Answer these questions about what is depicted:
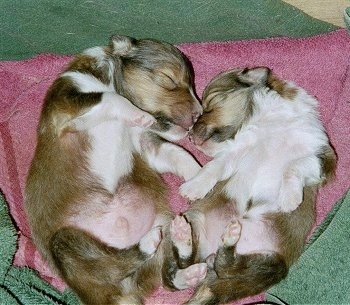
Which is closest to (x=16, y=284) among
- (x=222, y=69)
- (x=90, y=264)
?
(x=90, y=264)

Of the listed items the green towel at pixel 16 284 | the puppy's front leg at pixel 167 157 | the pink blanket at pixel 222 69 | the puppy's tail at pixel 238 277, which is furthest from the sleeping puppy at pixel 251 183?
the green towel at pixel 16 284

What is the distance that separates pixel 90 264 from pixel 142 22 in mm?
1484

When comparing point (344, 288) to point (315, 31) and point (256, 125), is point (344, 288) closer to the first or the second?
point (256, 125)

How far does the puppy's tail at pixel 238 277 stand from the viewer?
3.90 metres

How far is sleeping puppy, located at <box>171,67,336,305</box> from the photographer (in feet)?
13.0

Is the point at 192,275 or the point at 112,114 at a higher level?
the point at 112,114

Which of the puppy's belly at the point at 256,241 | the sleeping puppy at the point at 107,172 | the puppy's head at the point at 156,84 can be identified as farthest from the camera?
the puppy's head at the point at 156,84

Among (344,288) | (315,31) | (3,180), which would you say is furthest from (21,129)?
(344,288)

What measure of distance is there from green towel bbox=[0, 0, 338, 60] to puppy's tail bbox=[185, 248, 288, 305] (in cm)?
140

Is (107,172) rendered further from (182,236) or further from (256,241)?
(256,241)

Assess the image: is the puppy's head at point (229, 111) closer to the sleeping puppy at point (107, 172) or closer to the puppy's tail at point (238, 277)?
the sleeping puppy at point (107, 172)

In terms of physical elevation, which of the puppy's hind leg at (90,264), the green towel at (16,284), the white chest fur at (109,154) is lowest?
the green towel at (16,284)

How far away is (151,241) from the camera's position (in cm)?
399

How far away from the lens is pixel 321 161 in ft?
13.7
